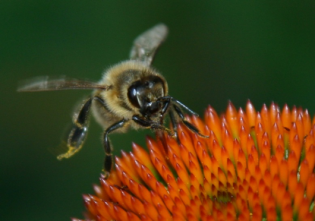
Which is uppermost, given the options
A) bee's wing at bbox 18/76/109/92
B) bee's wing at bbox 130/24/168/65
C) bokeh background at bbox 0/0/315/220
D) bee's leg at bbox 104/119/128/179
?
bokeh background at bbox 0/0/315/220

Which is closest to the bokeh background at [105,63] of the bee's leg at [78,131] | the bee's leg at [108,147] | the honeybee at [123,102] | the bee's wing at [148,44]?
the bee's wing at [148,44]

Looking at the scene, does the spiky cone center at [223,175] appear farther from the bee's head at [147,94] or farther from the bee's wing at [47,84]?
the bee's wing at [47,84]

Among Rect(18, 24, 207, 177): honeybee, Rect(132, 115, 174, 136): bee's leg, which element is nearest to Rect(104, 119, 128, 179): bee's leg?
Rect(18, 24, 207, 177): honeybee

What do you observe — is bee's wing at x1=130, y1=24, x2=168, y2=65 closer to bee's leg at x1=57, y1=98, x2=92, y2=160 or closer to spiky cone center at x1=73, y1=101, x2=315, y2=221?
bee's leg at x1=57, y1=98, x2=92, y2=160

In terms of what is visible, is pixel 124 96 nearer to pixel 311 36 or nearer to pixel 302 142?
pixel 302 142

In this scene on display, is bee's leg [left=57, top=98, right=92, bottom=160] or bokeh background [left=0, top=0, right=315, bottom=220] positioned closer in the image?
bee's leg [left=57, top=98, right=92, bottom=160]

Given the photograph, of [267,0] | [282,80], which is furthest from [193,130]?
[267,0]

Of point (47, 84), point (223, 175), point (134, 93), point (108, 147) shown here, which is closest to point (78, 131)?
point (108, 147)
